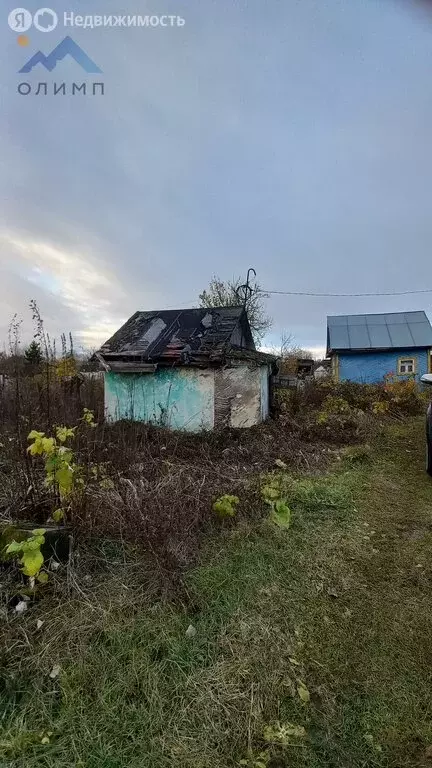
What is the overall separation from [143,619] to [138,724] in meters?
0.60

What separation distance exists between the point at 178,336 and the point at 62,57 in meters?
6.64

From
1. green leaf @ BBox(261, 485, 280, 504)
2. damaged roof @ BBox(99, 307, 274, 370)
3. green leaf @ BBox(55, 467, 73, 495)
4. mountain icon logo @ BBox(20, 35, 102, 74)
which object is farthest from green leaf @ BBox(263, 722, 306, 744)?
mountain icon logo @ BBox(20, 35, 102, 74)

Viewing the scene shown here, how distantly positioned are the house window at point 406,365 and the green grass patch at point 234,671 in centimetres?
→ 1902

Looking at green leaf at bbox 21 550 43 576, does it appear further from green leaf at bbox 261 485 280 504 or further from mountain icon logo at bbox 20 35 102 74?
mountain icon logo at bbox 20 35 102 74

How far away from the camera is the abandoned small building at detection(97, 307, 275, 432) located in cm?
963

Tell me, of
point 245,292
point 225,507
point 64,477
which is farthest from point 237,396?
point 245,292

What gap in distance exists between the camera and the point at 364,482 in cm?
591

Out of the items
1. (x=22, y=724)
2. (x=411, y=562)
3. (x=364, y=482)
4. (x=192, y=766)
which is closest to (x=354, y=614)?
(x=411, y=562)

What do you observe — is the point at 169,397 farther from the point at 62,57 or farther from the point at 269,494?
the point at 62,57

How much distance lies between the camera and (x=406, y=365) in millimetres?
20125

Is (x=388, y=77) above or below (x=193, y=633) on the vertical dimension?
above

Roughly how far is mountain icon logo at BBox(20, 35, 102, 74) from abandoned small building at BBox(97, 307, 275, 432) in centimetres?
600

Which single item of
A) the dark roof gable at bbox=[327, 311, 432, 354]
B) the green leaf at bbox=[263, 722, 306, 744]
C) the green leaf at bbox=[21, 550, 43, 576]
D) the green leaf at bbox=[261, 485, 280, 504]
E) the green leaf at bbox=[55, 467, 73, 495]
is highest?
the dark roof gable at bbox=[327, 311, 432, 354]

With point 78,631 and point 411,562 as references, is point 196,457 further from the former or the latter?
point 78,631
